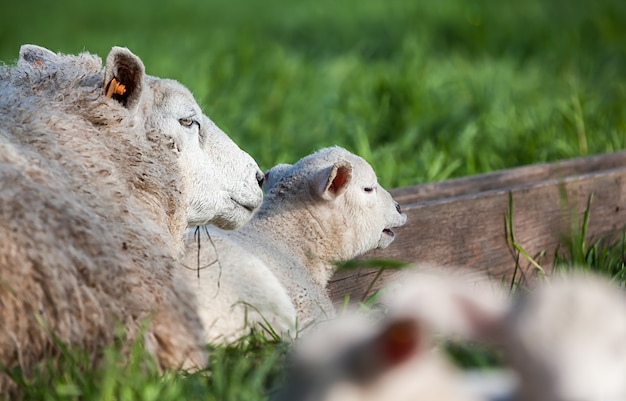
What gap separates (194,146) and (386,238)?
48.7 inches

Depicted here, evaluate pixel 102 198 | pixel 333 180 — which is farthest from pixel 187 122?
pixel 333 180

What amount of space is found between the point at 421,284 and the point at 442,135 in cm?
492

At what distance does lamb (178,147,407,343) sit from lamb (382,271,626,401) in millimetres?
1766

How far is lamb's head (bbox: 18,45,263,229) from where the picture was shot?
9.78 ft

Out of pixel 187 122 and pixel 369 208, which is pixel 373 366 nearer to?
pixel 187 122

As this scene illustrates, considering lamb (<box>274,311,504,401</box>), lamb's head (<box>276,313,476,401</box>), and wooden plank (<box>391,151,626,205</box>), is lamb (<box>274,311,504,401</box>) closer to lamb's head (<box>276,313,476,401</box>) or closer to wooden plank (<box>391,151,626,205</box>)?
lamb's head (<box>276,313,476,401</box>)

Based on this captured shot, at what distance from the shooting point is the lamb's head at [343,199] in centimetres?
414

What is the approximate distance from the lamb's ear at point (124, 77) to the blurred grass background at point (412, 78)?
102 inches

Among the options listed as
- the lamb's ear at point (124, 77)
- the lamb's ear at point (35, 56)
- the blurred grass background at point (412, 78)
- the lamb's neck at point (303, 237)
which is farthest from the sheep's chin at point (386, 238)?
the lamb's ear at point (35, 56)

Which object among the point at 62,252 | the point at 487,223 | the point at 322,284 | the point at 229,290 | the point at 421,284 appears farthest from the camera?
the point at 487,223

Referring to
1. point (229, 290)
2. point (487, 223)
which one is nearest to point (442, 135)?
point (487, 223)

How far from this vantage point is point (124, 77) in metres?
3.03

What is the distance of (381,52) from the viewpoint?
1039 cm

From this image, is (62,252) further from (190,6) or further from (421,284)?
(190,6)
